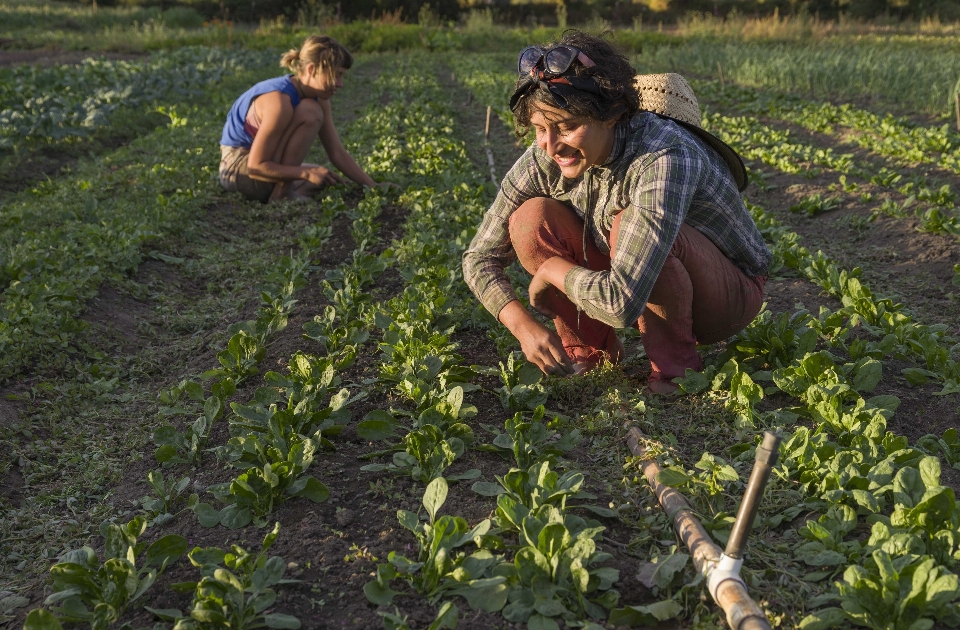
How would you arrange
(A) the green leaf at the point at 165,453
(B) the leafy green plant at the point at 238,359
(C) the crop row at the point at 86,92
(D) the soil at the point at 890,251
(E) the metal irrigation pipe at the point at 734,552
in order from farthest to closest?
1. (C) the crop row at the point at 86,92
2. (D) the soil at the point at 890,251
3. (B) the leafy green plant at the point at 238,359
4. (A) the green leaf at the point at 165,453
5. (E) the metal irrigation pipe at the point at 734,552

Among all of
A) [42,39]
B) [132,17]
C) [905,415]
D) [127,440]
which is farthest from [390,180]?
[132,17]

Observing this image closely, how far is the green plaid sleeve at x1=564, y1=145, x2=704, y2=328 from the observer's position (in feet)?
9.31

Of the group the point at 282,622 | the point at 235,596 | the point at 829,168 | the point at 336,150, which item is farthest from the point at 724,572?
the point at 829,168

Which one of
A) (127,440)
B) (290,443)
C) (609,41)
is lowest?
(127,440)

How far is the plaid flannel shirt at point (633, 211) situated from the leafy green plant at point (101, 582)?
1.55 metres

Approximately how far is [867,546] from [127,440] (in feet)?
9.05

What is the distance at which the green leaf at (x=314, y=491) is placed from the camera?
8.69 ft

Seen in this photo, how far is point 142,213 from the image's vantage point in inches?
242

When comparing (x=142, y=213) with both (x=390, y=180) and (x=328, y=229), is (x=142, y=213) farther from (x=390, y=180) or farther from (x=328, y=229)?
(x=390, y=180)

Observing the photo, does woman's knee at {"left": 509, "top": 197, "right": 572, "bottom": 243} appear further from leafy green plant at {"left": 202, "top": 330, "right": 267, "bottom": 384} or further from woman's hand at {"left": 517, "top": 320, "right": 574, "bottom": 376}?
leafy green plant at {"left": 202, "top": 330, "right": 267, "bottom": 384}

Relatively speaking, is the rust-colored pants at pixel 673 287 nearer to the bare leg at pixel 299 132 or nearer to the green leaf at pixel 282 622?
the green leaf at pixel 282 622

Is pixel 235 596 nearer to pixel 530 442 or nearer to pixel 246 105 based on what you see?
pixel 530 442

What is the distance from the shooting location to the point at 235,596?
208 centimetres

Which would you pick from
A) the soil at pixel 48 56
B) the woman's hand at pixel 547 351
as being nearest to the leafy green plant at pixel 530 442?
the woman's hand at pixel 547 351
